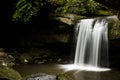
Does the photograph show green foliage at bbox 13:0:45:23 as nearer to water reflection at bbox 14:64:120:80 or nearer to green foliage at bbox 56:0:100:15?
green foliage at bbox 56:0:100:15

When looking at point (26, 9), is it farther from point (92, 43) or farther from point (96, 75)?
point (96, 75)

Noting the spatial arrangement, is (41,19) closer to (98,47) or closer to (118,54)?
(98,47)

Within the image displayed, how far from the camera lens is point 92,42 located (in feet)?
44.1

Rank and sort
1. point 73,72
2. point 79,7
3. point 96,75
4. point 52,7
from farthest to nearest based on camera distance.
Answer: point 52,7, point 79,7, point 73,72, point 96,75

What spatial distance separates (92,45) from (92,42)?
5.7 inches

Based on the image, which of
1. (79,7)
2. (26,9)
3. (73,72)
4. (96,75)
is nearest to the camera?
(96,75)

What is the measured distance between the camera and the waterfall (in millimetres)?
13203

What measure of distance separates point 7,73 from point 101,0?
254 centimetres

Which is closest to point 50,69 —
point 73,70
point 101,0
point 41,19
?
point 73,70

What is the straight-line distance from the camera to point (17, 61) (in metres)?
Result: 13.5

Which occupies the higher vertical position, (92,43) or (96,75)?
(92,43)

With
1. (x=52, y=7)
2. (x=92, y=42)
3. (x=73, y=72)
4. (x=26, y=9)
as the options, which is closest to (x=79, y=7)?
(x=52, y=7)

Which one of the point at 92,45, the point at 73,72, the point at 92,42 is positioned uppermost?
the point at 92,42

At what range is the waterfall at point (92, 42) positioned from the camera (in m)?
13.2
